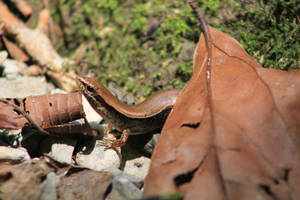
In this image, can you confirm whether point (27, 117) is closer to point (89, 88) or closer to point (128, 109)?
point (89, 88)

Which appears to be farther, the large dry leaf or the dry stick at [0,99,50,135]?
the dry stick at [0,99,50,135]

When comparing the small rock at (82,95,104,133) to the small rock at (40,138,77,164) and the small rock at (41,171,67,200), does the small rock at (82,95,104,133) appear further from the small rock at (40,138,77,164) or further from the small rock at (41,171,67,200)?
the small rock at (41,171,67,200)

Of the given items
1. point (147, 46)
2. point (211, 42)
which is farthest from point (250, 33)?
point (147, 46)

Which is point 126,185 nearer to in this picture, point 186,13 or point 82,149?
point 82,149

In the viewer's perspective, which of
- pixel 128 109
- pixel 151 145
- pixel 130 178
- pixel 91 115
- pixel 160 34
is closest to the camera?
pixel 130 178

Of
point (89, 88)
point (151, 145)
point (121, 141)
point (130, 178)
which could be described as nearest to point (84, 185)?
point (130, 178)

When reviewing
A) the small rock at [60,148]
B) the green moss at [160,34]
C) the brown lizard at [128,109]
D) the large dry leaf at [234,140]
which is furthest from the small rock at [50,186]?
the green moss at [160,34]

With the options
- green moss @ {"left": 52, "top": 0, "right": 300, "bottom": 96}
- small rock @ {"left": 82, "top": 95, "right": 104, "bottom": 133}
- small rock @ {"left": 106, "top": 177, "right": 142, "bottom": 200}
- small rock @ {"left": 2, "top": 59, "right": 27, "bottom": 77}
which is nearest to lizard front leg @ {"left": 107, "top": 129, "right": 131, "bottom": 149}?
small rock @ {"left": 82, "top": 95, "right": 104, "bottom": 133}
